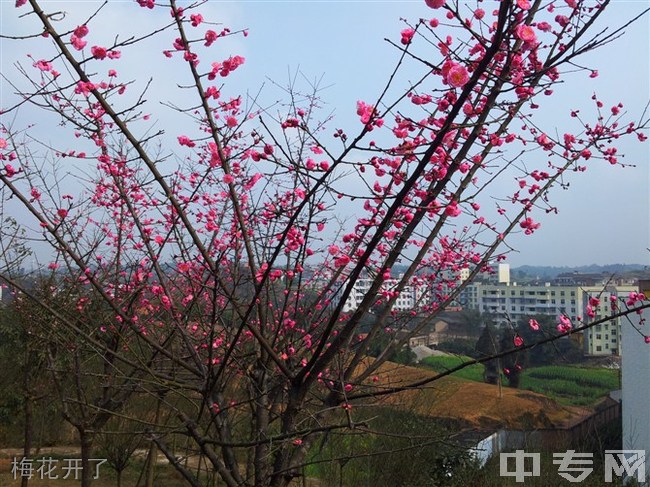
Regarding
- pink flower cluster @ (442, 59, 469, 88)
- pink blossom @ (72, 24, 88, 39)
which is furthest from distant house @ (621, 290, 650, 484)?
pink blossom @ (72, 24, 88, 39)

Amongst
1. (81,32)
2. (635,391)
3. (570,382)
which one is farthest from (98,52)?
(570,382)

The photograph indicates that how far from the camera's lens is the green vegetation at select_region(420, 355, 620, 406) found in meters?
11.8

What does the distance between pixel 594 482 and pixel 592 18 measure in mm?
5665

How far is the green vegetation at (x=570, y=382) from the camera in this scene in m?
11.8

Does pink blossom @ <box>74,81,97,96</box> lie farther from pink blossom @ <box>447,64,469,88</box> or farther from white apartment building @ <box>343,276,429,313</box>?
white apartment building @ <box>343,276,429,313</box>

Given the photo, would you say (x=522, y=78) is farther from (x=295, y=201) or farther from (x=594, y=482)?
(x=594, y=482)

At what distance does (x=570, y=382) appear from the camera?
40.3ft

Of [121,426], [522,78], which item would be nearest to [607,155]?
[522,78]

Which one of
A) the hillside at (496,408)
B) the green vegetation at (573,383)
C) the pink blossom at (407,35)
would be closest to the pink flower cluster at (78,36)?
the pink blossom at (407,35)

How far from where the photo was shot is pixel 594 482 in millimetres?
6250

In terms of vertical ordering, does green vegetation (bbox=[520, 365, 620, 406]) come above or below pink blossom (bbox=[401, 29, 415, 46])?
below

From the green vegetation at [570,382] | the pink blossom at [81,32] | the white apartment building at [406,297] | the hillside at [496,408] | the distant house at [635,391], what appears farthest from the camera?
the green vegetation at [570,382]

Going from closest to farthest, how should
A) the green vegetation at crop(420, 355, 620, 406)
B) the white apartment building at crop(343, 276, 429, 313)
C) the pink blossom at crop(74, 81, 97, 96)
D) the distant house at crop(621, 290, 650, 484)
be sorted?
the pink blossom at crop(74, 81, 97, 96) → the white apartment building at crop(343, 276, 429, 313) → the distant house at crop(621, 290, 650, 484) → the green vegetation at crop(420, 355, 620, 406)

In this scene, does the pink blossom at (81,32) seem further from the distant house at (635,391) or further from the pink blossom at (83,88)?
the distant house at (635,391)
